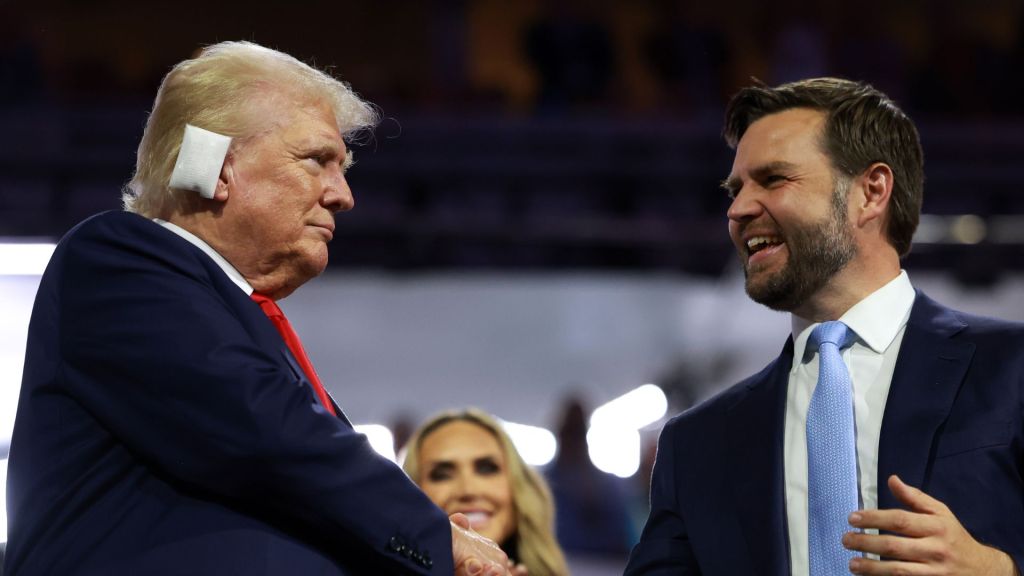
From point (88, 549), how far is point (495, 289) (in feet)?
21.5

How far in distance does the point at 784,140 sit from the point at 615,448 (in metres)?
5.10

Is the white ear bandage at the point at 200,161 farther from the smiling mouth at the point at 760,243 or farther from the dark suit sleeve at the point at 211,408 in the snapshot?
the smiling mouth at the point at 760,243

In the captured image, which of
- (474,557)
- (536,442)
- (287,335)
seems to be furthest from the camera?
(536,442)

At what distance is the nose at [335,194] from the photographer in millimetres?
1769

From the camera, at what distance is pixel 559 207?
24.7ft

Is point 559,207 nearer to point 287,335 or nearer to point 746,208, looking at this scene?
point 746,208

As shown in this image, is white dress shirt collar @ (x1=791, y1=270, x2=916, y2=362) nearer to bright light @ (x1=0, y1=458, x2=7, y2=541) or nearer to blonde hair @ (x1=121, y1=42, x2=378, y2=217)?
blonde hair @ (x1=121, y1=42, x2=378, y2=217)

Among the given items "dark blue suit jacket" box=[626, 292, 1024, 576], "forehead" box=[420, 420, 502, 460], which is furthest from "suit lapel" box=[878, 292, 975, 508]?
"forehead" box=[420, 420, 502, 460]

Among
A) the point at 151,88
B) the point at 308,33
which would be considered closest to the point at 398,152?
the point at 151,88

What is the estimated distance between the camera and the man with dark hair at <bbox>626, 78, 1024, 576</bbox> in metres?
1.69

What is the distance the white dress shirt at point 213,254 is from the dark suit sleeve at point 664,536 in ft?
2.38

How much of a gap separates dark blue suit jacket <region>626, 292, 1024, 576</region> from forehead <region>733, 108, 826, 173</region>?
0.95 feet

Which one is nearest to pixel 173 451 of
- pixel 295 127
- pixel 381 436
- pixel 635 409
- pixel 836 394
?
pixel 295 127

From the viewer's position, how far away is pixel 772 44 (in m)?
9.27
